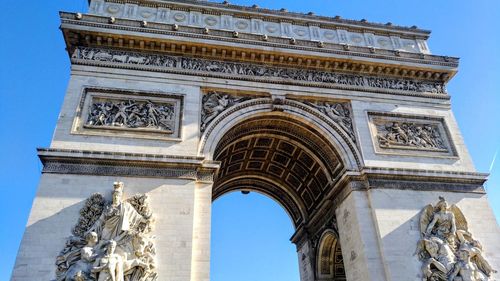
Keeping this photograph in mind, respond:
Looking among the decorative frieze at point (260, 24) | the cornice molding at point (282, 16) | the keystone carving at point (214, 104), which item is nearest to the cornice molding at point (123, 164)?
the keystone carving at point (214, 104)

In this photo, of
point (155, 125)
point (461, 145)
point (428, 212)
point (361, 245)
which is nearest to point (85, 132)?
point (155, 125)

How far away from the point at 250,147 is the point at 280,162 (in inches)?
63.8

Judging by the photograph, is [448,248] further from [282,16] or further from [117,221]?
[282,16]

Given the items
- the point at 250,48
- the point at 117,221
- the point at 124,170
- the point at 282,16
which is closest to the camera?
the point at 117,221

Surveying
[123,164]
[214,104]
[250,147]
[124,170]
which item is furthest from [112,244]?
[250,147]

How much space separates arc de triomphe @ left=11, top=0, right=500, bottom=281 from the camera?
1033 cm

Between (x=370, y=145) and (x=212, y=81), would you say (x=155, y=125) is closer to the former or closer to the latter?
(x=212, y=81)

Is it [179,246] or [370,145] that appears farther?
[370,145]

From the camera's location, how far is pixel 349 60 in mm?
14891

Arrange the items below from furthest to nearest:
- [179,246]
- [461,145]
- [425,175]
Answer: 1. [461,145]
2. [425,175]
3. [179,246]

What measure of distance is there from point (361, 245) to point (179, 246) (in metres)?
5.33

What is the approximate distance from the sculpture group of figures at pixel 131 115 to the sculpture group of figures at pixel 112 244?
7.74 feet

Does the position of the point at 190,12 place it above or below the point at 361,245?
above

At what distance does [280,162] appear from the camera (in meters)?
16.4
